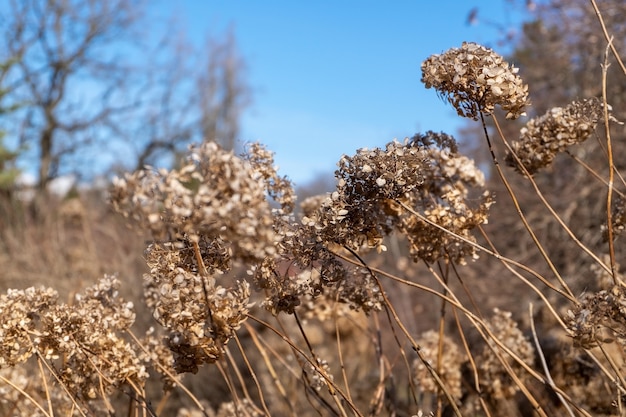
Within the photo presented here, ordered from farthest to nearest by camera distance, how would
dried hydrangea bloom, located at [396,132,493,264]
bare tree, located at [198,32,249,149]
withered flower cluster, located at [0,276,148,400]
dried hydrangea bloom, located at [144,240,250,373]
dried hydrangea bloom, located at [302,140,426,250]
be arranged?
bare tree, located at [198,32,249,149], dried hydrangea bloom, located at [396,132,493,264], withered flower cluster, located at [0,276,148,400], dried hydrangea bloom, located at [302,140,426,250], dried hydrangea bloom, located at [144,240,250,373]

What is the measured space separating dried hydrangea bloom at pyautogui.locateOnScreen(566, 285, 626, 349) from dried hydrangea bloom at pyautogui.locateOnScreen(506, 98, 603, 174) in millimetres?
420

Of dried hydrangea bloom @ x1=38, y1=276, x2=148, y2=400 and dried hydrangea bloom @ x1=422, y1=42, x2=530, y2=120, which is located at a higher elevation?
dried hydrangea bloom @ x1=422, y1=42, x2=530, y2=120

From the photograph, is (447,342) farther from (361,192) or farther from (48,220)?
(48,220)

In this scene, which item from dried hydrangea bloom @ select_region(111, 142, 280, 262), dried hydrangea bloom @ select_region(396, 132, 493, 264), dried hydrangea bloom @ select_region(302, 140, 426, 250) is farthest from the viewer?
dried hydrangea bloom @ select_region(396, 132, 493, 264)

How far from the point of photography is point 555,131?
5.52 feet

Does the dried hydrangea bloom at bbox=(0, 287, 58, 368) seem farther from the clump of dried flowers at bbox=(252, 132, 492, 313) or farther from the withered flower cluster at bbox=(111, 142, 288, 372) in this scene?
the clump of dried flowers at bbox=(252, 132, 492, 313)

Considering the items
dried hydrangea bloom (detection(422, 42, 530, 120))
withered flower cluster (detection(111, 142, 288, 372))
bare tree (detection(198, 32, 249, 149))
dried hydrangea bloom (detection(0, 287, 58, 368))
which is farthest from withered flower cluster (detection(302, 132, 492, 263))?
bare tree (detection(198, 32, 249, 149))

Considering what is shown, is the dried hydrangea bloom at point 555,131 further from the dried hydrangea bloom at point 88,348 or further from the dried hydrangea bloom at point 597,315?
the dried hydrangea bloom at point 88,348

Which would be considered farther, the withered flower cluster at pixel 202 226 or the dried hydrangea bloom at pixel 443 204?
the dried hydrangea bloom at pixel 443 204

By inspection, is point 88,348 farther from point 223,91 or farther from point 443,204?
point 223,91

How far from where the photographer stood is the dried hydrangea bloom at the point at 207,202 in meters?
0.99

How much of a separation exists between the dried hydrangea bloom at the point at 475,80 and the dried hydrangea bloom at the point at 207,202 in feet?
1.88

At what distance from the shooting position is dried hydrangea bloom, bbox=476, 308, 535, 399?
87.0 inches

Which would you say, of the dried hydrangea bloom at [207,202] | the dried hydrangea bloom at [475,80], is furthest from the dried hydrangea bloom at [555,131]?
the dried hydrangea bloom at [207,202]
